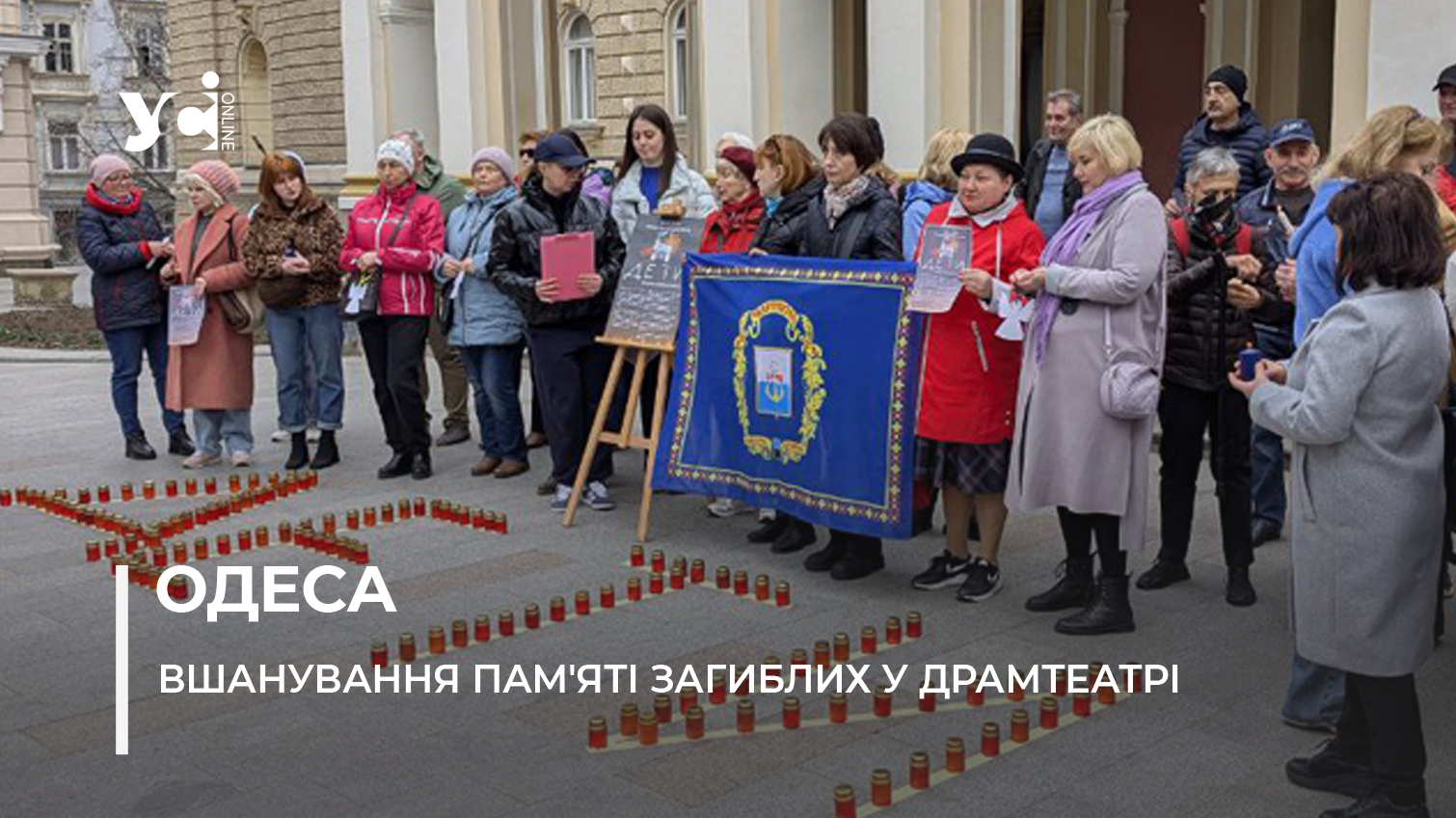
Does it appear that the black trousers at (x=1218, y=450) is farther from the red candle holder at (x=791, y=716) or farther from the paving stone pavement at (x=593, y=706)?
the red candle holder at (x=791, y=716)

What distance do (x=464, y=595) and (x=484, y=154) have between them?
11.6 ft

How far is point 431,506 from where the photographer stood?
898cm

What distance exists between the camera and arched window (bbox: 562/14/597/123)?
2698cm

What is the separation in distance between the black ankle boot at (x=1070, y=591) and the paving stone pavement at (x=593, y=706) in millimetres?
102

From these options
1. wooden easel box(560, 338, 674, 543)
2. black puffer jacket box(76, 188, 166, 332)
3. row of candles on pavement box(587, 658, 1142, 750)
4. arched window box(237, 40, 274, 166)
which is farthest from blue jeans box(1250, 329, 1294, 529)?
arched window box(237, 40, 274, 166)

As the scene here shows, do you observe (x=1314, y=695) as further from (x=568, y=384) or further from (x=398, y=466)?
(x=398, y=466)

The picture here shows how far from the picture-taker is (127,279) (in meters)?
10.7

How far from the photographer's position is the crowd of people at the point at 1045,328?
430cm

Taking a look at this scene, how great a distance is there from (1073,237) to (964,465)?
43.2 inches

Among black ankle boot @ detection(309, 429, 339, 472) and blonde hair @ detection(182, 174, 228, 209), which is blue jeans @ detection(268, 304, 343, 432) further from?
blonde hair @ detection(182, 174, 228, 209)

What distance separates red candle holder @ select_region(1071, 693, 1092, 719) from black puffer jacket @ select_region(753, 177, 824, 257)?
2.86 m

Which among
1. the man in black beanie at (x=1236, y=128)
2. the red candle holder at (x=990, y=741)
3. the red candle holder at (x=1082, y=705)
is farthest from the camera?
the man in black beanie at (x=1236, y=128)

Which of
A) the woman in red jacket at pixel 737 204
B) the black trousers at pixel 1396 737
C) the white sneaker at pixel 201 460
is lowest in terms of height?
the white sneaker at pixel 201 460

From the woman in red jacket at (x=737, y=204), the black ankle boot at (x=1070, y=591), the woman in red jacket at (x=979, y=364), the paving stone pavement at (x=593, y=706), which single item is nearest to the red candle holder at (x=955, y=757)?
the paving stone pavement at (x=593, y=706)
